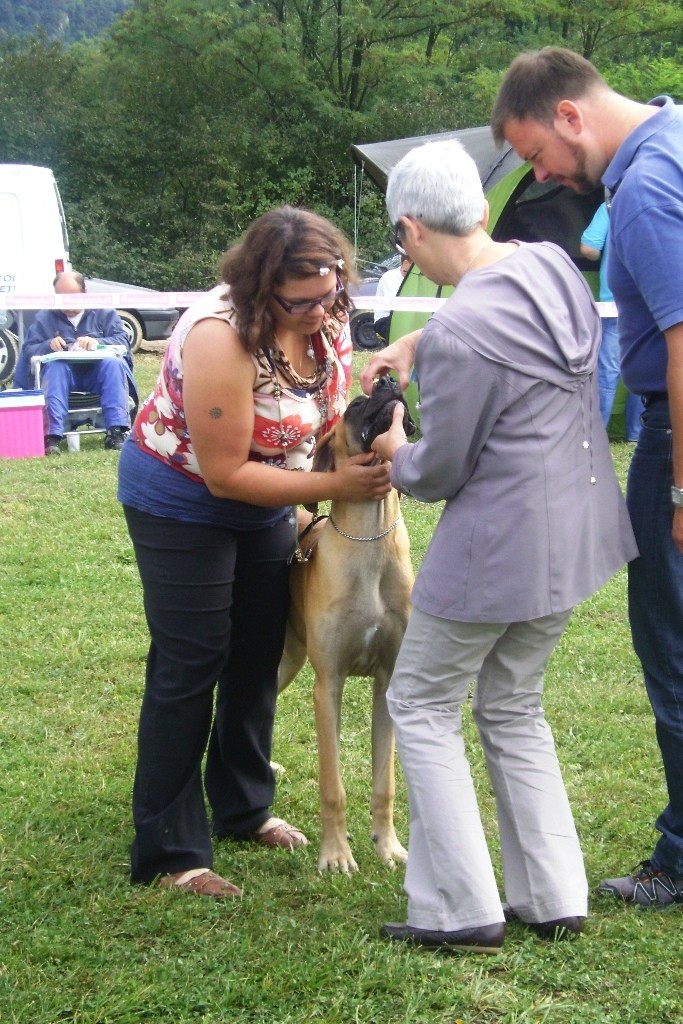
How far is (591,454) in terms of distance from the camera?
2645 mm

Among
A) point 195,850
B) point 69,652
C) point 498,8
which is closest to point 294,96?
point 498,8

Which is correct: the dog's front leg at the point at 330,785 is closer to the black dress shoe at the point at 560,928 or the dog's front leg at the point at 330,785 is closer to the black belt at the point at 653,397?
the black dress shoe at the point at 560,928

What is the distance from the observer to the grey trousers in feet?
8.71

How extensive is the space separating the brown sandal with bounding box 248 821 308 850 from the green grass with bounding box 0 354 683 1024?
6cm

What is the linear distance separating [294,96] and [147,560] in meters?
26.9

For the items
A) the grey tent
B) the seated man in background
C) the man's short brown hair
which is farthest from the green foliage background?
the man's short brown hair

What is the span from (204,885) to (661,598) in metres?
1.47

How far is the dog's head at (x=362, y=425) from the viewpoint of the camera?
2.97 meters

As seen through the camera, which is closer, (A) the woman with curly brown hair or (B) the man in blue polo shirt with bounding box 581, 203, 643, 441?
(A) the woman with curly brown hair

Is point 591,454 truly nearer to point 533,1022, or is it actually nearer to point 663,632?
point 663,632

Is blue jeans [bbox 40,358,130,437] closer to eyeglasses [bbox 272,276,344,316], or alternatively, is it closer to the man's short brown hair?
eyeglasses [bbox 272,276,344,316]

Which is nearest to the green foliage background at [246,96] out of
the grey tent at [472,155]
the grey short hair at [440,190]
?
the grey tent at [472,155]

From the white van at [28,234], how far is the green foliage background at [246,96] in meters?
10.6

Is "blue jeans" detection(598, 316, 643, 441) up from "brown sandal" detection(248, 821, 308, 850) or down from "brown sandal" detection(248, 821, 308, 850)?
down
